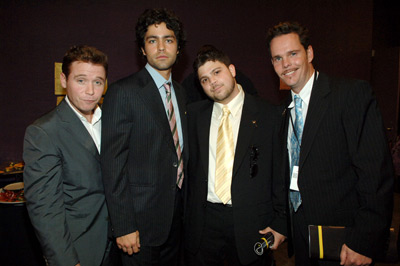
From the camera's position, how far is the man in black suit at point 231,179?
1823 mm

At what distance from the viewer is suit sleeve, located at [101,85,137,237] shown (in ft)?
5.26

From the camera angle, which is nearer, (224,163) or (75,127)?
(75,127)

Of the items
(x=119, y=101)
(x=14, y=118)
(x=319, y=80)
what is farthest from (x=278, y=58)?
(x=14, y=118)

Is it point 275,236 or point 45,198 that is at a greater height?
point 45,198

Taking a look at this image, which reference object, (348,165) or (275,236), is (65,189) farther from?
(348,165)

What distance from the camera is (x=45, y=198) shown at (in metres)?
1.39

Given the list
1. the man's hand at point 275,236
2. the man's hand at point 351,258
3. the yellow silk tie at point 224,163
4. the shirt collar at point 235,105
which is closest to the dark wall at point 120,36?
the shirt collar at point 235,105

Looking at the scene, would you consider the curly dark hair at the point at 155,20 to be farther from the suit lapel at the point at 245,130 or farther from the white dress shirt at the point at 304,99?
the white dress shirt at the point at 304,99

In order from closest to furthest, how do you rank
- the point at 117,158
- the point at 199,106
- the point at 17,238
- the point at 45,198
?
1. the point at 45,198
2. the point at 117,158
3. the point at 199,106
4. the point at 17,238

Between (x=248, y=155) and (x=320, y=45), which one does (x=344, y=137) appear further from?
(x=320, y=45)

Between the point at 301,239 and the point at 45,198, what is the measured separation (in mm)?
1562

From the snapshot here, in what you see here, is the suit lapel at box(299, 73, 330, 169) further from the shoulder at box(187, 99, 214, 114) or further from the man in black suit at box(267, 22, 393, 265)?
the shoulder at box(187, 99, 214, 114)

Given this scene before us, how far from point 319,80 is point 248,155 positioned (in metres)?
0.68

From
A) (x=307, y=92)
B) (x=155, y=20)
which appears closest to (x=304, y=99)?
(x=307, y=92)
